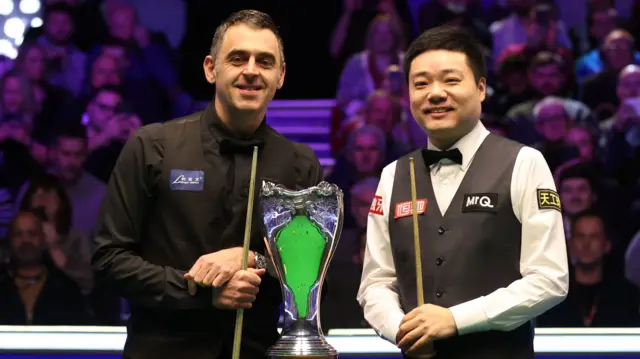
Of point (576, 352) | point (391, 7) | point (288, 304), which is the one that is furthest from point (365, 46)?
point (288, 304)

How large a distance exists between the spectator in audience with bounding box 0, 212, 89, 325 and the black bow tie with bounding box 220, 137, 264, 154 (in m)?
2.58

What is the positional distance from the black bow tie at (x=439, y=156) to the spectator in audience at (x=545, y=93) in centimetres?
247

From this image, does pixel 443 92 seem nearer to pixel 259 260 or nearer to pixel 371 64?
pixel 259 260

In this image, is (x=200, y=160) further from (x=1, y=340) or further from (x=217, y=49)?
(x=1, y=340)

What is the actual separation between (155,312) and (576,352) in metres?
2.02

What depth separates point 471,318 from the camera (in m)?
1.85

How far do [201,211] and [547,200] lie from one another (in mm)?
803

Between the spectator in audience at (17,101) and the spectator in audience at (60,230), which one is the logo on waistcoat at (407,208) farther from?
the spectator in audience at (17,101)

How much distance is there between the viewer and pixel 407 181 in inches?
84.0

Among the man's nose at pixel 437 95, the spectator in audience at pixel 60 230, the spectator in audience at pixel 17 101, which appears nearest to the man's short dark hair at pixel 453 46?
the man's nose at pixel 437 95

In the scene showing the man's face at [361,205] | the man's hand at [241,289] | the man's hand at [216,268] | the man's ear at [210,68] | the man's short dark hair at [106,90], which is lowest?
the man's hand at [241,289]

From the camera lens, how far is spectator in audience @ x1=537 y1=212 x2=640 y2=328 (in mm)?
4195

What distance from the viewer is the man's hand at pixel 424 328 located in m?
1.81

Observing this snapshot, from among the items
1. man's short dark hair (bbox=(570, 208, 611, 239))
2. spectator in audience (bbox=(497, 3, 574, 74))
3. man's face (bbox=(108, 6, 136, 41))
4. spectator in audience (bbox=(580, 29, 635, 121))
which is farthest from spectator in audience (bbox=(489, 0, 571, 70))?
man's face (bbox=(108, 6, 136, 41))
